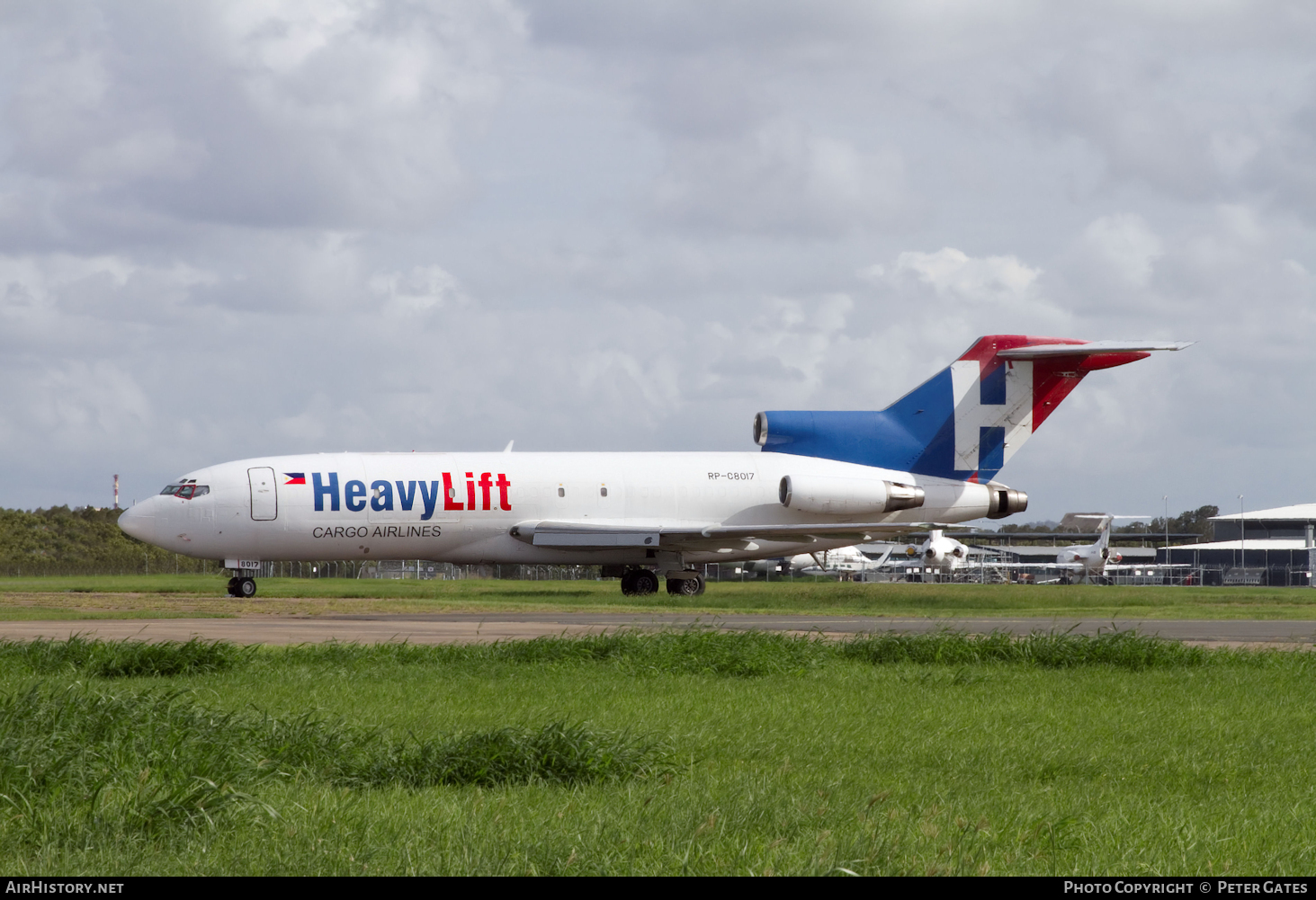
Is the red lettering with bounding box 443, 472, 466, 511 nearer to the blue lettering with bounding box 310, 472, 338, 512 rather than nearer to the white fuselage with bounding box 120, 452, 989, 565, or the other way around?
the white fuselage with bounding box 120, 452, 989, 565

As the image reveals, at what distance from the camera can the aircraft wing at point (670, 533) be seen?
35.6 metres

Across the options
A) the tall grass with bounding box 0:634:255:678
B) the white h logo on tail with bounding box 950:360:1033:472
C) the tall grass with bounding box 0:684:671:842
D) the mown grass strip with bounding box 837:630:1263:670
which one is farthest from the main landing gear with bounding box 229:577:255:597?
the tall grass with bounding box 0:684:671:842

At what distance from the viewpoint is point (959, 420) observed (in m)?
38.5

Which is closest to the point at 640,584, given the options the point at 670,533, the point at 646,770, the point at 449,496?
the point at 670,533

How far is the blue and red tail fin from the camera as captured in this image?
38.4 m

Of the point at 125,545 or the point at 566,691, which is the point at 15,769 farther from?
the point at 125,545

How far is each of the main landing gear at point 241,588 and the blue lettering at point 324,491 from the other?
2565 mm

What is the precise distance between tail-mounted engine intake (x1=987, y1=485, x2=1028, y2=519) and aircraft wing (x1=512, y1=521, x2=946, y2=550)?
3005 mm

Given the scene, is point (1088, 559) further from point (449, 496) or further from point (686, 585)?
point (449, 496)

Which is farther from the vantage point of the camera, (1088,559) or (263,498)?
(1088,559)

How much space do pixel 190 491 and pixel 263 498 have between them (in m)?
1.89

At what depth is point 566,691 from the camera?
1176cm

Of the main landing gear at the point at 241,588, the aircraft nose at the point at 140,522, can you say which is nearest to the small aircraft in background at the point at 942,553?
the main landing gear at the point at 241,588
